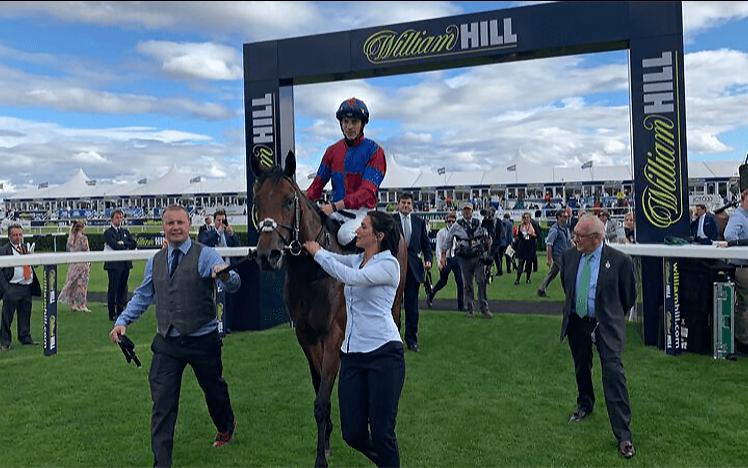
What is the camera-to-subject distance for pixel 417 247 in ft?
26.1

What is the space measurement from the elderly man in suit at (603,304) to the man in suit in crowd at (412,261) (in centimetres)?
294

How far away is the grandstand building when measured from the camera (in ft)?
137

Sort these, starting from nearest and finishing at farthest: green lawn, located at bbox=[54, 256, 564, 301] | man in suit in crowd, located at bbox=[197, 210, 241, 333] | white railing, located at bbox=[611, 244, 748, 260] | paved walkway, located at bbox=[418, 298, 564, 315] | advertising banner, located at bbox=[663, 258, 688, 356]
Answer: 1. white railing, located at bbox=[611, 244, 748, 260]
2. advertising banner, located at bbox=[663, 258, 688, 356]
3. man in suit in crowd, located at bbox=[197, 210, 241, 333]
4. paved walkway, located at bbox=[418, 298, 564, 315]
5. green lawn, located at bbox=[54, 256, 564, 301]

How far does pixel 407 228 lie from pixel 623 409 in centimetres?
422

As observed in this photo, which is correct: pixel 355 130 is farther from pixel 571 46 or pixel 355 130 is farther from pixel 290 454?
pixel 571 46

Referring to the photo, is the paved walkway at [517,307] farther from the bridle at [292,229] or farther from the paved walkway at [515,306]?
the bridle at [292,229]

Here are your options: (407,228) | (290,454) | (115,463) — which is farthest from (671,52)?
(115,463)

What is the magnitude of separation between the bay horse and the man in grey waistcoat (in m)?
0.53

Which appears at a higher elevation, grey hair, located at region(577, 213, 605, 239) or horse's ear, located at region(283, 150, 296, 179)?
horse's ear, located at region(283, 150, 296, 179)

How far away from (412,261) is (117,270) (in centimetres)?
584

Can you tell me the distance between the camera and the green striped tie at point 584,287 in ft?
14.6

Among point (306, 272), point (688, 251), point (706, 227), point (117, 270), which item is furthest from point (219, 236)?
point (706, 227)

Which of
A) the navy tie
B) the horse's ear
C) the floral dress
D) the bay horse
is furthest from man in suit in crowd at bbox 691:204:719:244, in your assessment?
the floral dress

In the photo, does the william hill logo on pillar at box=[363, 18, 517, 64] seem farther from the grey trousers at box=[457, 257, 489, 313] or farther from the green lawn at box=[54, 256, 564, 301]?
the green lawn at box=[54, 256, 564, 301]
